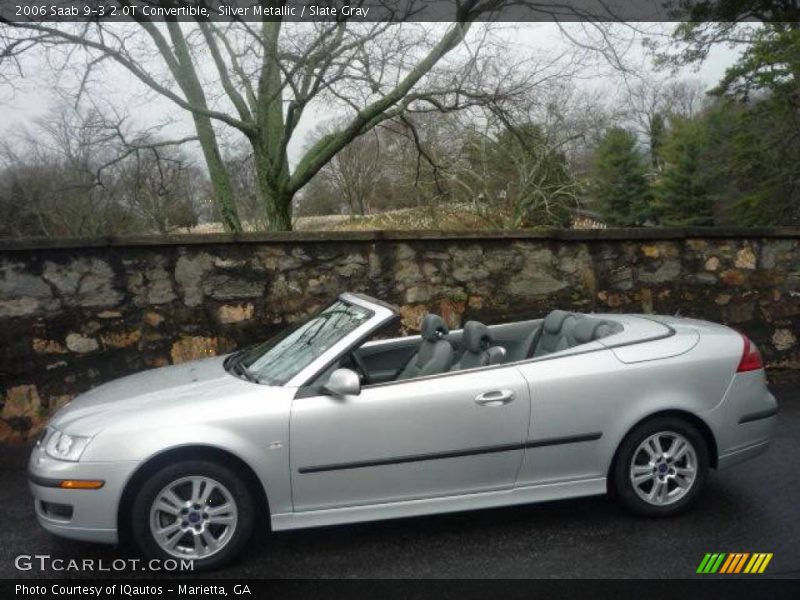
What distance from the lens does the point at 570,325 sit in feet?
16.0

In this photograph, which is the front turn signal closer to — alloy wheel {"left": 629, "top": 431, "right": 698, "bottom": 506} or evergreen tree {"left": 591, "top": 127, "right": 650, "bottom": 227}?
alloy wheel {"left": 629, "top": 431, "right": 698, "bottom": 506}

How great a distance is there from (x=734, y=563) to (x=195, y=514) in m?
2.60

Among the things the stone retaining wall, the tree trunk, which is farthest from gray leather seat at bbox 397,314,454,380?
the tree trunk

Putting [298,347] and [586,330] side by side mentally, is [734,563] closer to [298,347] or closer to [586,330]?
[586,330]

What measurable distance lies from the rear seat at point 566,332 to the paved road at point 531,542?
3.12 feet

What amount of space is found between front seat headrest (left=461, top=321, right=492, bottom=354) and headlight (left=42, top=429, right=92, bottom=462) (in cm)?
222

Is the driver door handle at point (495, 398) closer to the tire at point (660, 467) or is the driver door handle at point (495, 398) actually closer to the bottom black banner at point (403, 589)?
the tire at point (660, 467)

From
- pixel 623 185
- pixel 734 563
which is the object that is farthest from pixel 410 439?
Answer: pixel 623 185

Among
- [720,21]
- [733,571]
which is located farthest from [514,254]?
[720,21]

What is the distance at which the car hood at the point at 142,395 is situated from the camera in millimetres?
3963

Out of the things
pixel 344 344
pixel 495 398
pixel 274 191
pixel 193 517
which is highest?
pixel 274 191

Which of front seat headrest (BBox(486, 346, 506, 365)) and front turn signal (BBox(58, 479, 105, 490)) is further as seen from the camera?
front seat headrest (BBox(486, 346, 506, 365))

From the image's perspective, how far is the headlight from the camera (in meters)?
3.81

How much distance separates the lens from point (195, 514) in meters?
3.82
